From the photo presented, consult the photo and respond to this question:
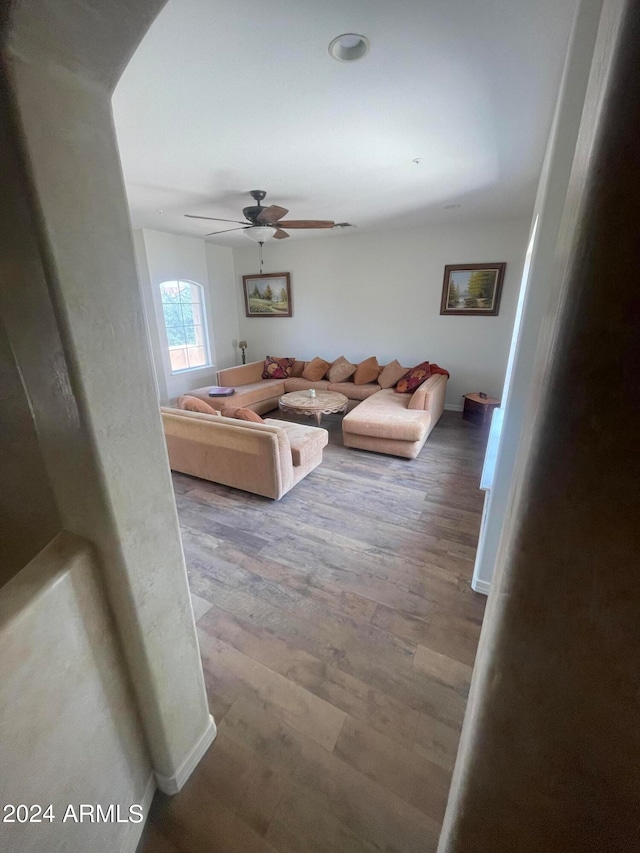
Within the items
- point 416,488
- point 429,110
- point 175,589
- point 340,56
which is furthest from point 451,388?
point 175,589

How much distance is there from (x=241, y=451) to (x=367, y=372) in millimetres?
3000

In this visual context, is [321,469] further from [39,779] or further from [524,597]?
→ [524,597]

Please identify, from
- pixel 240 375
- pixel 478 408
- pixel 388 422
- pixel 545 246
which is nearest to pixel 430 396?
pixel 388 422

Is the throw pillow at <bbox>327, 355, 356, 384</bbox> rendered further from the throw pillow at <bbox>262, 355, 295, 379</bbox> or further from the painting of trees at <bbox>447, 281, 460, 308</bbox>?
the painting of trees at <bbox>447, 281, 460, 308</bbox>

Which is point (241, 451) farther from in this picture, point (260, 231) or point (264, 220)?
point (264, 220)

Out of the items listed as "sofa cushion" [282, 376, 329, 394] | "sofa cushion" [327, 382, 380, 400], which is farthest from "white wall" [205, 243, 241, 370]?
"sofa cushion" [327, 382, 380, 400]

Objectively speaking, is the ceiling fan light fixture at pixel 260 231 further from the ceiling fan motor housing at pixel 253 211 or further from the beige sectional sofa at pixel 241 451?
the beige sectional sofa at pixel 241 451

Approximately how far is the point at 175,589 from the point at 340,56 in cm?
229

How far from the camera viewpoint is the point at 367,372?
17.3 feet

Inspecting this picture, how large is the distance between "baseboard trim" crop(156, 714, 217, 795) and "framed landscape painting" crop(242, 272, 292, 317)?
583 centimetres

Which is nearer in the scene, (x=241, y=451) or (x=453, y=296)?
(x=241, y=451)

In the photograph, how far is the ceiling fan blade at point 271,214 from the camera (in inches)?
121

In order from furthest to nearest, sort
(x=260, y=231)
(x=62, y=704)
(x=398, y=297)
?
(x=398, y=297)
(x=260, y=231)
(x=62, y=704)

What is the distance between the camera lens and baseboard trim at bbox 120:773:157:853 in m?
1.04
